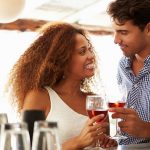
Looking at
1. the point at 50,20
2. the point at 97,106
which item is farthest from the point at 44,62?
the point at 50,20

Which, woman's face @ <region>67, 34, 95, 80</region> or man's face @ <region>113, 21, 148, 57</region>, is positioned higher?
man's face @ <region>113, 21, 148, 57</region>

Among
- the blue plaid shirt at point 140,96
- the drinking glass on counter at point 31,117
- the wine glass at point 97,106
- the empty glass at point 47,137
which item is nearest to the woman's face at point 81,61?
the blue plaid shirt at point 140,96

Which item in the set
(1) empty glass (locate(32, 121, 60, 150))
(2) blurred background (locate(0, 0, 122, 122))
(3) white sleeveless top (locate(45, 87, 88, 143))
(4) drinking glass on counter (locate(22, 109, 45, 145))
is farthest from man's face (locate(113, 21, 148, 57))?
(2) blurred background (locate(0, 0, 122, 122))

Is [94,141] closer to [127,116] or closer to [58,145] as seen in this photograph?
[127,116]

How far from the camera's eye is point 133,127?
1.91 metres

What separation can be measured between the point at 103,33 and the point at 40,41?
16.3 feet

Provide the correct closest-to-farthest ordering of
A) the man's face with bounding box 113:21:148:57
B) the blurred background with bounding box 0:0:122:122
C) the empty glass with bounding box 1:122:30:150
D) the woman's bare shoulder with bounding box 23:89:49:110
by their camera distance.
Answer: the empty glass with bounding box 1:122:30:150, the woman's bare shoulder with bounding box 23:89:49:110, the man's face with bounding box 113:21:148:57, the blurred background with bounding box 0:0:122:122

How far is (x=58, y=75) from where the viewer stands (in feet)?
7.50

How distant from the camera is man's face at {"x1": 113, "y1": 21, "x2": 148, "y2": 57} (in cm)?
234

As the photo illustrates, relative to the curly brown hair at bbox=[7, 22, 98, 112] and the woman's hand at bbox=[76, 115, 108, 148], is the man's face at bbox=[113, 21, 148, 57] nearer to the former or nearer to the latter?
the curly brown hair at bbox=[7, 22, 98, 112]

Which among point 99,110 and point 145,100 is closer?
point 99,110

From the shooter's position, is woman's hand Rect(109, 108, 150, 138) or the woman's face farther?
the woman's face

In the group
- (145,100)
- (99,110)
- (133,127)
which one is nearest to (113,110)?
(99,110)

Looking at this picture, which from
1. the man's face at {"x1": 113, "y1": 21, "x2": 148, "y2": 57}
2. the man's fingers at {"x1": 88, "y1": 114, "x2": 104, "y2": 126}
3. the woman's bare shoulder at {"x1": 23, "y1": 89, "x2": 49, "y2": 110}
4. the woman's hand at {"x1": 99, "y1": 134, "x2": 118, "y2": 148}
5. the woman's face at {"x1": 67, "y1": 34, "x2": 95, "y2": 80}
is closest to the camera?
the man's fingers at {"x1": 88, "y1": 114, "x2": 104, "y2": 126}
